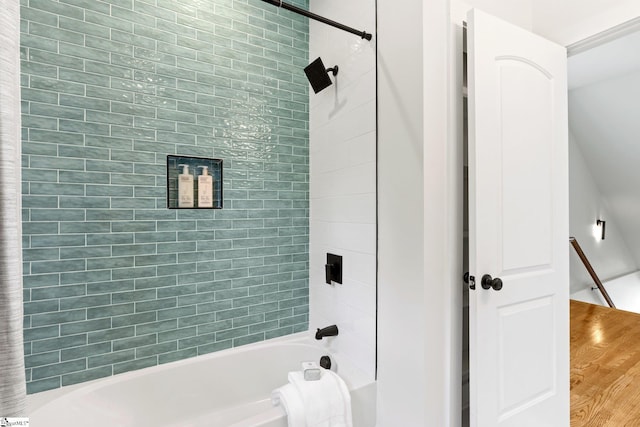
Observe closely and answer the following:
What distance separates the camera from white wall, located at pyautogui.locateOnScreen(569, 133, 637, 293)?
4137 mm

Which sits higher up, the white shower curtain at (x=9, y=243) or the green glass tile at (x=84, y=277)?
the white shower curtain at (x=9, y=243)

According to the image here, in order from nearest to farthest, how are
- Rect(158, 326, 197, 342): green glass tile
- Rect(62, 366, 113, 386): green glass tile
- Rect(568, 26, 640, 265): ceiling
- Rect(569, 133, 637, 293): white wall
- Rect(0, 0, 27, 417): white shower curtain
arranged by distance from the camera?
Rect(0, 0, 27, 417): white shower curtain < Rect(62, 366, 113, 386): green glass tile < Rect(158, 326, 197, 342): green glass tile < Rect(568, 26, 640, 265): ceiling < Rect(569, 133, 637, 293): white wall

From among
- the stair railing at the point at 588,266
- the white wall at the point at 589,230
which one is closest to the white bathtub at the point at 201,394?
the stair railing at the point at 588,266

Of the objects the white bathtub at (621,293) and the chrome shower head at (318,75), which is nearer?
the chrome shower head at (318,75)

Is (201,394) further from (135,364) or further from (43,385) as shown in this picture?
(43,385)

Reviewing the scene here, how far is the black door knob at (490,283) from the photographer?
1.30 m

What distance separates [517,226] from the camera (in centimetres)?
142

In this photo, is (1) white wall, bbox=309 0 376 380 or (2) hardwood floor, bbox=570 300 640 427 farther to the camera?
(2) hardwood floor, bbox=570 300 640 427

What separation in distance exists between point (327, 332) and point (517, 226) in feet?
3.75

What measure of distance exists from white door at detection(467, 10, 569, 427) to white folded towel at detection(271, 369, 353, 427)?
21.4 inches

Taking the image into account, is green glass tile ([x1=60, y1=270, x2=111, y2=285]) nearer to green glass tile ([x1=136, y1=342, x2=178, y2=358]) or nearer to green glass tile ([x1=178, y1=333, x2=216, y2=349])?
green glass tile ([x1=136, y1=342, x2=178, y2=358])

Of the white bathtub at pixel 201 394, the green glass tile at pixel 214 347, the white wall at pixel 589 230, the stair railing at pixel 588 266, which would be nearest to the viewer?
the white bathtub at pixel 201 394

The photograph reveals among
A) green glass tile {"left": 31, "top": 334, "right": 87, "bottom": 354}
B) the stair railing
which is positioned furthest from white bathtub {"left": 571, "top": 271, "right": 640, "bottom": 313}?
green glass tile {"left": 31, "top": 334, "right": 87, "bottom": 354}

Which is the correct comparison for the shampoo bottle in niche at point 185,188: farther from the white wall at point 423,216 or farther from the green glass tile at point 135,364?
the white wall at point 423,216
